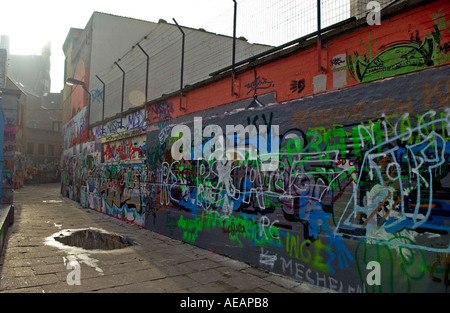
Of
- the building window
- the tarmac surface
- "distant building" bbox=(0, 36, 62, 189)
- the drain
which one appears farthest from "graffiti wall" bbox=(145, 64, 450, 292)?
the building window

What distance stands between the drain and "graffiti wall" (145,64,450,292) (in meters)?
2.11

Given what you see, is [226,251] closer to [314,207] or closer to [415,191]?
[314,207]

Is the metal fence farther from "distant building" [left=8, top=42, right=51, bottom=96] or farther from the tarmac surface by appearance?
"distant building" [left=8, top=42, right=51, bottom=96]

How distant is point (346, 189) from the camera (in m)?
3.89

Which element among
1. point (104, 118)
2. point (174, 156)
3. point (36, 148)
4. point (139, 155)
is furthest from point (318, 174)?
point (36, 148)

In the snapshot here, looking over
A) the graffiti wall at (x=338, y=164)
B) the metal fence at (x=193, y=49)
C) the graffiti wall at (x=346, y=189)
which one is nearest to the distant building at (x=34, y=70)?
the metal fence at (x=193, y=49)

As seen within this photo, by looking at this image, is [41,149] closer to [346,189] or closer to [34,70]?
[34,70]

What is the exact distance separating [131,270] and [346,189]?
3439 mm

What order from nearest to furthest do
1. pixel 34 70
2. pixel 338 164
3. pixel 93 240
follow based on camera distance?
pixel 338 164
pixel 93 240
pixel 34 70

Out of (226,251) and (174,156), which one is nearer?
(226,251)

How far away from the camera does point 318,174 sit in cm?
422

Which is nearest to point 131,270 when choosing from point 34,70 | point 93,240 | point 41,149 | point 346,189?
point 93,240

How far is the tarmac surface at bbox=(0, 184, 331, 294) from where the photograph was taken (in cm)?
407

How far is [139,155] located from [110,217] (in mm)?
3204
